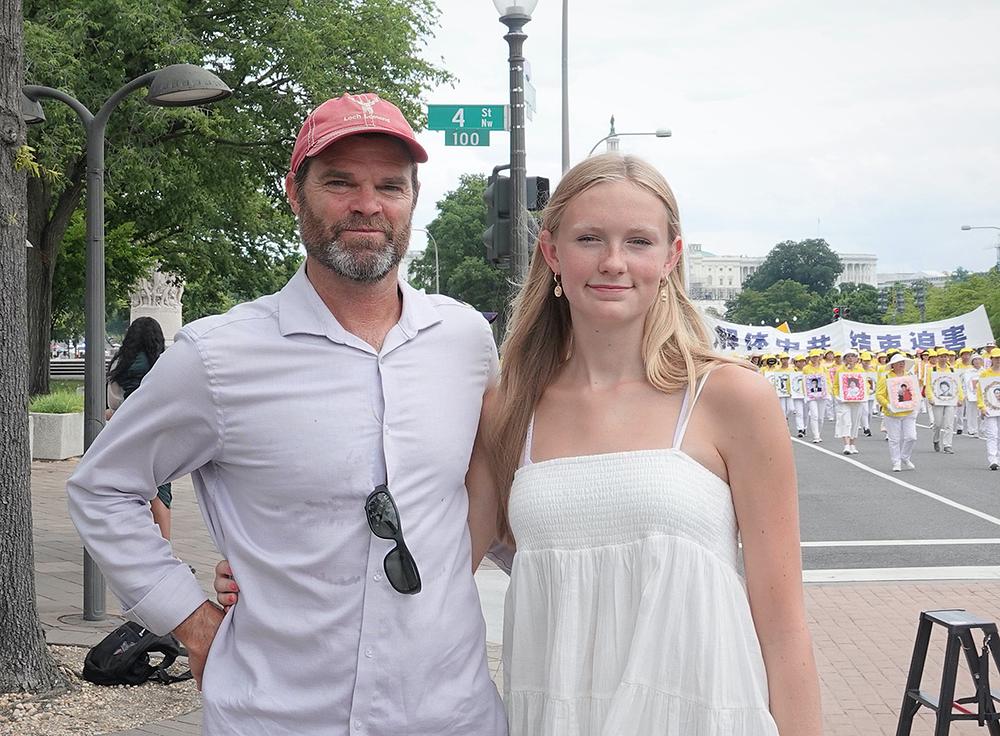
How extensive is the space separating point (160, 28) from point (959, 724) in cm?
1804

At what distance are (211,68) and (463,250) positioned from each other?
6413 cm

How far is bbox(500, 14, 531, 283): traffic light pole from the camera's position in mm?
11234

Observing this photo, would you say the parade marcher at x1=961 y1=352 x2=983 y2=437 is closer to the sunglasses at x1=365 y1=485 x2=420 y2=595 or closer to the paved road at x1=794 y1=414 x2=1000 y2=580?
the paved road at x1=794 y1=414 x2=1000 y2=580

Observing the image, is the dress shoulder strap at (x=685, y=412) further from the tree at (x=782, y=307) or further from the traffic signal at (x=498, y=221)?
the tree at (x=782, y=307)

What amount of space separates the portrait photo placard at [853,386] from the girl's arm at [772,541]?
71.9ft

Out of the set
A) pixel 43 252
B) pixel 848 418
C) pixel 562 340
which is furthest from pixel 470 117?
pixel 43 252

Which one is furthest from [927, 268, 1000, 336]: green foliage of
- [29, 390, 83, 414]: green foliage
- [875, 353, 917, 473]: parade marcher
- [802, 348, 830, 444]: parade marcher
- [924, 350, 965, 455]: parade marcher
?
[29, 390, 83, 414]: green foliage

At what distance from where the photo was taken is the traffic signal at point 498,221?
11.4 metres

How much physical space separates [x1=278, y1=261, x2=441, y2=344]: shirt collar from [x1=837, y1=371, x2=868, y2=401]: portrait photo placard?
2188 centimetres

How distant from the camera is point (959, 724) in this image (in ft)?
20.2

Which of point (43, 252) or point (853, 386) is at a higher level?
point (43, 252)

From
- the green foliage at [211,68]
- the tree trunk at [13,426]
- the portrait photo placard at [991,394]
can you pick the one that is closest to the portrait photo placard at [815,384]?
the portrait photo placard at [991,394]

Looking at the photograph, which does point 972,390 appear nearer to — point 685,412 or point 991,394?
point 991,394

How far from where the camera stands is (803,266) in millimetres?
133250
